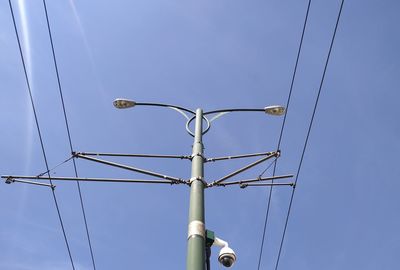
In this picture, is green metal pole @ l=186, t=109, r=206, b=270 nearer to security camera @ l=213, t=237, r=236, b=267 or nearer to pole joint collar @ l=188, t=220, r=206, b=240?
pole joint collar @ l=188, t=220, r=206, b=240

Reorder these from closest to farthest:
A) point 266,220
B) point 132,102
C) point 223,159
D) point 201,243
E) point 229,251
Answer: point 201,243, point 229,251, point 223,159, point 132,102, point 266,220

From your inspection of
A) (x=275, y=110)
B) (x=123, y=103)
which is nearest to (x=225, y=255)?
(x=275, y=110)

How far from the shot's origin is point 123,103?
8.79m

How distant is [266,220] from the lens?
400 inches

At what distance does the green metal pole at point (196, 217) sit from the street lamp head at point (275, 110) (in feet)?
8.68

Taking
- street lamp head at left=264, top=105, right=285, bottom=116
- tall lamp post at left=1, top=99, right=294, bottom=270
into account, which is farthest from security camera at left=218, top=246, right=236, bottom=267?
street lamp head at left=264, top=105, right=285, bottom=116

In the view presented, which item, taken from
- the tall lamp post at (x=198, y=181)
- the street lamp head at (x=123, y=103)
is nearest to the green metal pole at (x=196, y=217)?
the tall lamp post at (x=198, y=181)

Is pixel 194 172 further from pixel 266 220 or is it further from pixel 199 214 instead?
pixel 266 220

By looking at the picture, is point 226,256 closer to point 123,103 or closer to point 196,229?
point 196,229

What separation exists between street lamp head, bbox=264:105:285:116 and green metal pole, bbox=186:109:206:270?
2645 mm

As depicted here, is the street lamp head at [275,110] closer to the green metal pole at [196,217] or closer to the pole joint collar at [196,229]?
the green metal pole at [196,217]

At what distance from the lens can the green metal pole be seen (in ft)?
15.4

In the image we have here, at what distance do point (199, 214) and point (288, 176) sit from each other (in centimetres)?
284

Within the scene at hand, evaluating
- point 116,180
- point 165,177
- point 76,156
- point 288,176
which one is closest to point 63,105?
point 76,156
